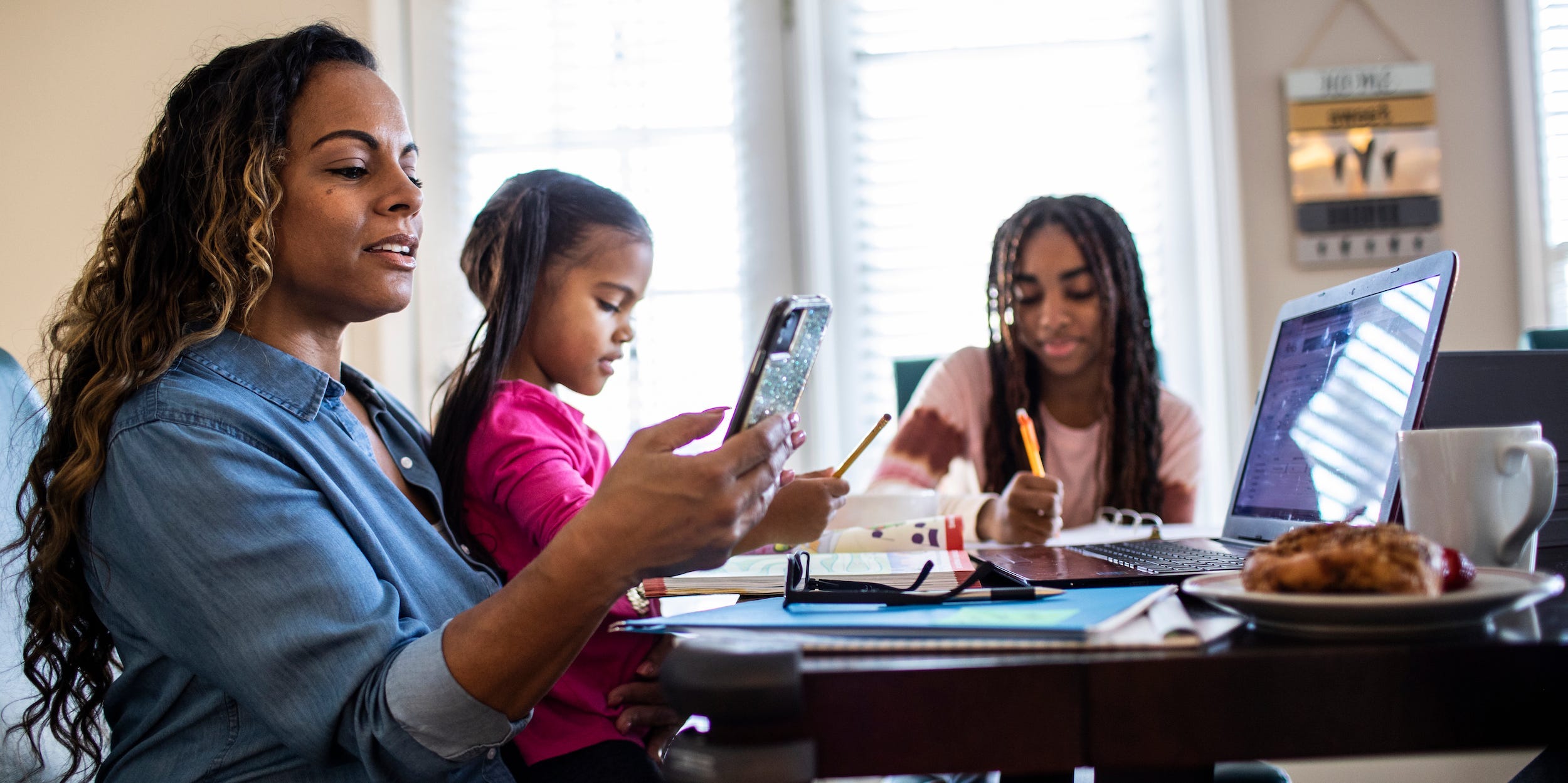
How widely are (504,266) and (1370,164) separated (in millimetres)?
2079

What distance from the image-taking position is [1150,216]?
8.60 ft

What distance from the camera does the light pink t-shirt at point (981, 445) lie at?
1897 mm

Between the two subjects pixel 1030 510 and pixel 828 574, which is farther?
pixel 1030 510

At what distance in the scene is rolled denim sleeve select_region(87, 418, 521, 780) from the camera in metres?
0.71

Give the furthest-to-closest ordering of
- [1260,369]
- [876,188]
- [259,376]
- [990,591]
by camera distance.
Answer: [876,188] < [1260,369] < [259,376] < [990,591]

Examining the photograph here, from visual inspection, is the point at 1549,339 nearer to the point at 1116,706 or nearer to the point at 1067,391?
the point at 1067,391

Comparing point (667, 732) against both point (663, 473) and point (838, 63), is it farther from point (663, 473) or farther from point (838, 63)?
point (838, 63)

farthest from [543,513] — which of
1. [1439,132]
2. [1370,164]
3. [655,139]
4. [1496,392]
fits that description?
[1439,132]

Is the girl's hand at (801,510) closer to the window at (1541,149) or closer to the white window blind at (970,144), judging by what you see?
the white window blind at (970,144)

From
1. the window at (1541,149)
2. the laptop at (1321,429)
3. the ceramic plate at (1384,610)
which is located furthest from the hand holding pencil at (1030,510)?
the window at (1541,149)

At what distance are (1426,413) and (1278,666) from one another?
0.74m

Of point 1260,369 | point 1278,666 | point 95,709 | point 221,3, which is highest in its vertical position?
point 221,3

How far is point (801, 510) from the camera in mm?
1058

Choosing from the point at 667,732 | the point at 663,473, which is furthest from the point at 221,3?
the point at 663,473
